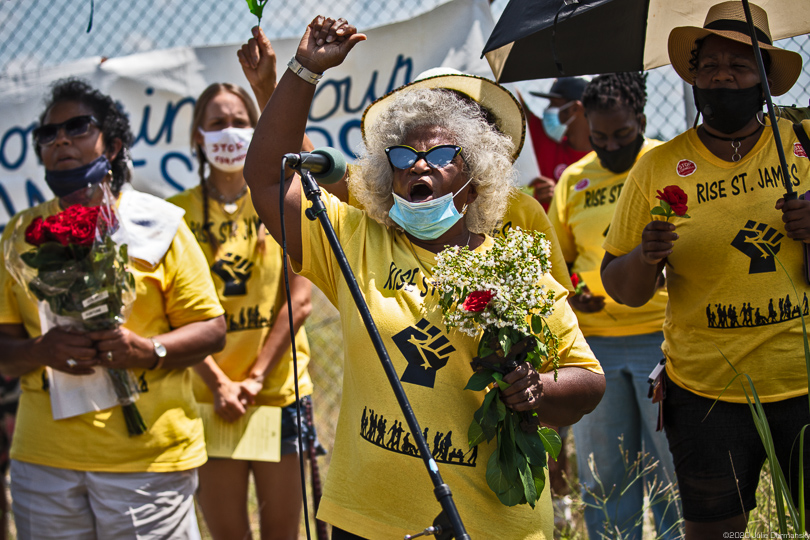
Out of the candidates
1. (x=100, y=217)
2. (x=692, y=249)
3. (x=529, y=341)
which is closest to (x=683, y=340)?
(x=692, y=249)

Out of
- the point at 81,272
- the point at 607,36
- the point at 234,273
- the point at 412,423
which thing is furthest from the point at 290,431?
the point at 607,36

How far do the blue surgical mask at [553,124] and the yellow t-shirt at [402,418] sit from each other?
3.35 meters

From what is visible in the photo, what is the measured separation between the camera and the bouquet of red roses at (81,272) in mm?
2963

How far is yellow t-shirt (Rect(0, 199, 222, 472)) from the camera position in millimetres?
3125

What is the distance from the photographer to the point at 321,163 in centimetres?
206

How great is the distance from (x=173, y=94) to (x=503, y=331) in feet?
16.5

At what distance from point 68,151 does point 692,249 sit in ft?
8.92

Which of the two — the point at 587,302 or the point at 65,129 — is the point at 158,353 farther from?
the point at 587,302

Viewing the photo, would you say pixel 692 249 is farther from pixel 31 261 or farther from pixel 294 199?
pixel 31 261

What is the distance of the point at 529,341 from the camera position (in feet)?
6.85

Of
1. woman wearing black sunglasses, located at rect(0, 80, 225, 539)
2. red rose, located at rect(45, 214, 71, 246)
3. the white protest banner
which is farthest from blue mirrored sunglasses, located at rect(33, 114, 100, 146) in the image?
the white protest banner

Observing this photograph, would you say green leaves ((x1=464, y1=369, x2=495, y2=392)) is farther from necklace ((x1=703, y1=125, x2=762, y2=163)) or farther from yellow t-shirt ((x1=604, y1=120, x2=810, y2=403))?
necklace ((x1=703, y1=125, x2=762, y2=163))

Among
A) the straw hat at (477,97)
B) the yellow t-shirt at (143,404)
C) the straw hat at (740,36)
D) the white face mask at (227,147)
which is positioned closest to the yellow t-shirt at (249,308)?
the white face mask at (227,147)

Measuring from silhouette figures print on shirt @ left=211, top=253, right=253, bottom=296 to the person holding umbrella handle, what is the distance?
1979 millimetres
